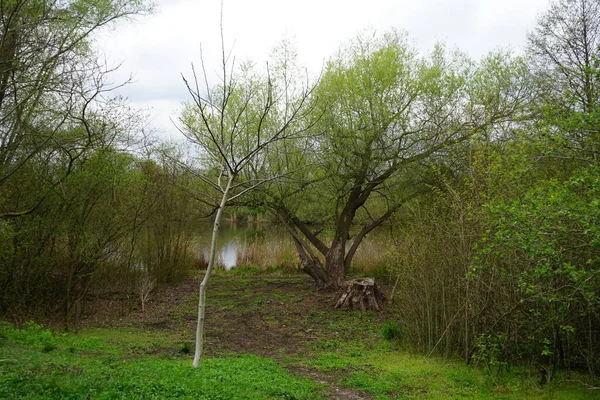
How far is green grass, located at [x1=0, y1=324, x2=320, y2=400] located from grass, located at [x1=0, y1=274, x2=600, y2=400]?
0.4 inches

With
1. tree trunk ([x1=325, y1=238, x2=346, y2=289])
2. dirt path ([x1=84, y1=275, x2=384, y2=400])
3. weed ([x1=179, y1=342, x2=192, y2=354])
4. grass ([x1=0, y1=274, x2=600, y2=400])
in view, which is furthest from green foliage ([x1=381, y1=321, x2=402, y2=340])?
tree trunk ([x1=325, y1=238, x2=346, y2=289])

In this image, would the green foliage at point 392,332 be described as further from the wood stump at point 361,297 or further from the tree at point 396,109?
the tree at point 396,109

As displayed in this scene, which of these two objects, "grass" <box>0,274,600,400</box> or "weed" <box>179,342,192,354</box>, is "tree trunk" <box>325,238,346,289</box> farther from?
"weed" <box>179,342,192,354</box>

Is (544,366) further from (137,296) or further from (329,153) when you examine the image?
(137,296)

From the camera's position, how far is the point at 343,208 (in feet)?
45.6

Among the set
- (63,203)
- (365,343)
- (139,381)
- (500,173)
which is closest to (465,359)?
(365,343)

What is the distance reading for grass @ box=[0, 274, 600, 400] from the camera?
14.8 ft

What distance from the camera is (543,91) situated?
10.5 m

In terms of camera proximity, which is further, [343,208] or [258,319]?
[343,208]

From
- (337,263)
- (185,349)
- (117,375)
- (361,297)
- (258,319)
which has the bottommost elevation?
(258,319)

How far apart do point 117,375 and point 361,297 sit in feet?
25.2

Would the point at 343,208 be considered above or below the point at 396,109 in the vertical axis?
below

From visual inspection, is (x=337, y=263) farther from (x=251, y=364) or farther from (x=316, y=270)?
(x=251, y=364)

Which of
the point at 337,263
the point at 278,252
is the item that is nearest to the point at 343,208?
the point at 337,263
